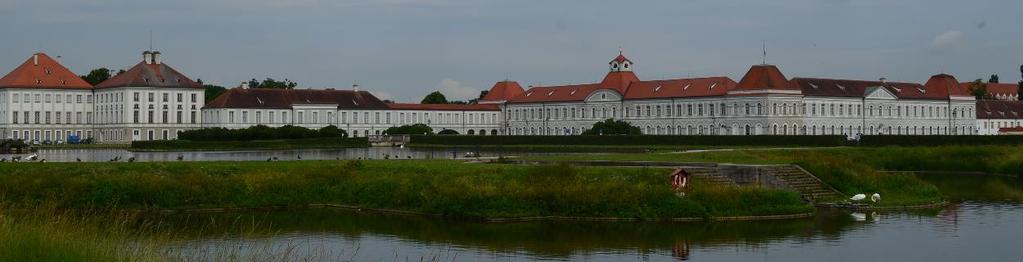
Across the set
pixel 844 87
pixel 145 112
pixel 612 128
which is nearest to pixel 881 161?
pixel 612 128

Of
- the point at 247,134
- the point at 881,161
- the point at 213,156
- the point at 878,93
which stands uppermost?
the point at 878,93

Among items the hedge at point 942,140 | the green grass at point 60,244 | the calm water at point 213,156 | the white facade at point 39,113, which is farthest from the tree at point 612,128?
the green grass at point 60,244

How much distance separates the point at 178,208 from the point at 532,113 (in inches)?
3642

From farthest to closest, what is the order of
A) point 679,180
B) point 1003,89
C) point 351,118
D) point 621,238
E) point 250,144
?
point 1003,89 → point 351,118 → point 250,144 → point 679,180 → point 621,238

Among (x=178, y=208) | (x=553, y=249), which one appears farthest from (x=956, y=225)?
(x=178, y=208)

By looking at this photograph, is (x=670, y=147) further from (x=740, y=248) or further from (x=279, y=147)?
(x=740, y=248)

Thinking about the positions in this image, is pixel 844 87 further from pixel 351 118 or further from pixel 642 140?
pixel 351 118

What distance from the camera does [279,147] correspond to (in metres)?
85.2

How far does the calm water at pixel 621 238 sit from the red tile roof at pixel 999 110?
335 ft

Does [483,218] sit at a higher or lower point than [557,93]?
lower

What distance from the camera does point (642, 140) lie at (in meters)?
84.0

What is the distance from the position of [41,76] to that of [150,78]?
972 centimetres

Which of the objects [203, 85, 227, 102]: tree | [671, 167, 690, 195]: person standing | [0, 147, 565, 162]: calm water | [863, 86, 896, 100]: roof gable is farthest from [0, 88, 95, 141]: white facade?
[671, 167, 690, 195]: person standing

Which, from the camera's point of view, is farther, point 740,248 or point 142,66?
point 142,66
